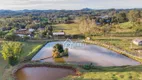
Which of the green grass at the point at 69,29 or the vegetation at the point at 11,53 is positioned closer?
the vegetation at the point at 11,53

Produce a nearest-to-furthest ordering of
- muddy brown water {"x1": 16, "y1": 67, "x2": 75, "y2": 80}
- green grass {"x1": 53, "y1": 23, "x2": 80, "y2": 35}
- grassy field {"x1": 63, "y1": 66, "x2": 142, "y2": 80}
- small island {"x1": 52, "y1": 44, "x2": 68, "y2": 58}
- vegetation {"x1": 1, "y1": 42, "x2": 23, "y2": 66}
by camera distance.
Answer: grassy field {"x1": 63, "y1": 66, "x2": 142, "y2": 80}, muddy brown water {"x1": 16, "y1": 67, "x2": 75, "y2": 80}, vegetation {"x1": 1, "y1": 42, "x2": 23, "y2": 66}, small island {"x1": 52, "y1": 44, "x2": 68, "y2": 58}, green grass {"x1": 53, "y1": 23, "x2": 80, "y2": 35}

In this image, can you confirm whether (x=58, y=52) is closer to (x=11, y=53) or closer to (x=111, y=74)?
(x=11, y=53)

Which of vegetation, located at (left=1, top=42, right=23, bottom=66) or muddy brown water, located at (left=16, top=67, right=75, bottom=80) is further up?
vegetation, located at (left=1, top=42, right=23, bottom=66)

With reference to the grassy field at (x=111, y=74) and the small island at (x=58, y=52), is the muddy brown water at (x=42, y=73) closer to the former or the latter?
the grassy field at (x=111, y=74)

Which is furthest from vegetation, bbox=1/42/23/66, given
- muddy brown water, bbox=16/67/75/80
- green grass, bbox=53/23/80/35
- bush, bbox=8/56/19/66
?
green grass, bbox=53/23/80/35

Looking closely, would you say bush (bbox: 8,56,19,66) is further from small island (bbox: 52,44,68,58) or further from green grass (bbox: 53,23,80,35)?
green grass (bbox: 53,23,80,35)

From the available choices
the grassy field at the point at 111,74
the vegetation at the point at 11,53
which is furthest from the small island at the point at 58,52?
the grassy field at the point at 111,74

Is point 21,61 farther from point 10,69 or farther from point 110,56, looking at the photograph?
point 110,56

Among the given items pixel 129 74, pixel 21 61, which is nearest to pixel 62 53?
pixel 21 61
